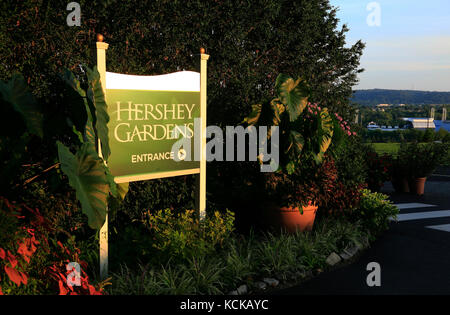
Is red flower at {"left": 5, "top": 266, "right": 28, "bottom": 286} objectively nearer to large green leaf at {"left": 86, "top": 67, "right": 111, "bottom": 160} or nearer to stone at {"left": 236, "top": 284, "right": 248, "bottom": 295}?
large green leaf at {"left": 86, "top": 67, "right": 111, "bottom": 160}

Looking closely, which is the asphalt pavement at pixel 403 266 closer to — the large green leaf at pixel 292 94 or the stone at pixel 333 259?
the stone at pixel 333 259

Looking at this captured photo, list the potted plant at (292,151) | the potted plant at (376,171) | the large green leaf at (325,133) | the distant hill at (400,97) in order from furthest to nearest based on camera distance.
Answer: the distant hill at (400,97) < the potted plant at (376,171) < the large green leaf at (325,133) < the potted plant at (292,151)

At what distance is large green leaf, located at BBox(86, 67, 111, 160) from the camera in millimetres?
4727

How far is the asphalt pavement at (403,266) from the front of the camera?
5.30m

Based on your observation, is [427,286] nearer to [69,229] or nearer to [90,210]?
[90,210]

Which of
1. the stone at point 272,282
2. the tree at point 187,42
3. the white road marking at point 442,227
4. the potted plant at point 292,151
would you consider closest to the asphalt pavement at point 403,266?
the white road marking at point 442,227

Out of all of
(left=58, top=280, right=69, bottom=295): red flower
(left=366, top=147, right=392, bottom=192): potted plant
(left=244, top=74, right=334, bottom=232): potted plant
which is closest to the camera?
(left=58, top=280, right=69, bottom=295): red flower

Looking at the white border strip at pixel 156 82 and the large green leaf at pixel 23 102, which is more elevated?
the white border strip at pixel 156 82

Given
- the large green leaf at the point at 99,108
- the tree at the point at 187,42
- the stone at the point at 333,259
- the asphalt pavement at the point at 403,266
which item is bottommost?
the asphalt pavement at the point at 403,266

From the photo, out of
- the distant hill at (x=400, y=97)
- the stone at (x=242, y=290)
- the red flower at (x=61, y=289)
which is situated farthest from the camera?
the distant hill at (x=400, y=97)

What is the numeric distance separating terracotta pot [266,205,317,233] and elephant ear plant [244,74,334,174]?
584 mm

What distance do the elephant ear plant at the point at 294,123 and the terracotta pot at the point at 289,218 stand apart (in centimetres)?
58

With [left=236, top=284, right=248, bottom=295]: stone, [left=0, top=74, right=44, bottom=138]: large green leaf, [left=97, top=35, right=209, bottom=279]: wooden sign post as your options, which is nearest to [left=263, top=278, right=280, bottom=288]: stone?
[left=236, top=284, right=248, bottom=295]: stone

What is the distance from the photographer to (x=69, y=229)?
19.5 ft
